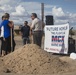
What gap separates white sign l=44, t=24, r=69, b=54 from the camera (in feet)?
54.2

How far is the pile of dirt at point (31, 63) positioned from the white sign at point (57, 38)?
486 centimetres

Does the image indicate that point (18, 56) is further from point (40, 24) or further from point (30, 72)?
point (40, 24)

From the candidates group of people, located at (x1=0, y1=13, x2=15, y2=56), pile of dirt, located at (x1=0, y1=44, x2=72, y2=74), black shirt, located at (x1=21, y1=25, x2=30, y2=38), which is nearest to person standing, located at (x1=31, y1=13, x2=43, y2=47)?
group of people, located at (x1=0, y1=13, x2=15, y2=56)

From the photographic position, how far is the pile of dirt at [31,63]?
35.1ft

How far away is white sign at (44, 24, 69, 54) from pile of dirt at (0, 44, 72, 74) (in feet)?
15.9

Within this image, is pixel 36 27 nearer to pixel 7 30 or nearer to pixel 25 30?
pixel 7 30

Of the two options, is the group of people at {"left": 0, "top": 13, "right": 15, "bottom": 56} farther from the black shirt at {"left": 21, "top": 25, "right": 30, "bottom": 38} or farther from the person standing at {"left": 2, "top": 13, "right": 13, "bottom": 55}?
the black shirt at {"left": 21, "top": 25, "right": 30, "bottom": 38}

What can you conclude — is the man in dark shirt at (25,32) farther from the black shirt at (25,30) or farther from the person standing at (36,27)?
the person standing at (36,27)

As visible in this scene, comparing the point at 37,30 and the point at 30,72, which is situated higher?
the point at 37,30

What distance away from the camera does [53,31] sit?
58.4ft

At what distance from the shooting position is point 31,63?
1098 cm

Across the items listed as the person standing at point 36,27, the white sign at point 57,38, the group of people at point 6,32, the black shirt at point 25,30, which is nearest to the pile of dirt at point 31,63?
the group of people at point 6,32

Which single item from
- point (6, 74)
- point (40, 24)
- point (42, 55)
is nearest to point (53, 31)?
point (40, 24)

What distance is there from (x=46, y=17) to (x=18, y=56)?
7.49 metres
